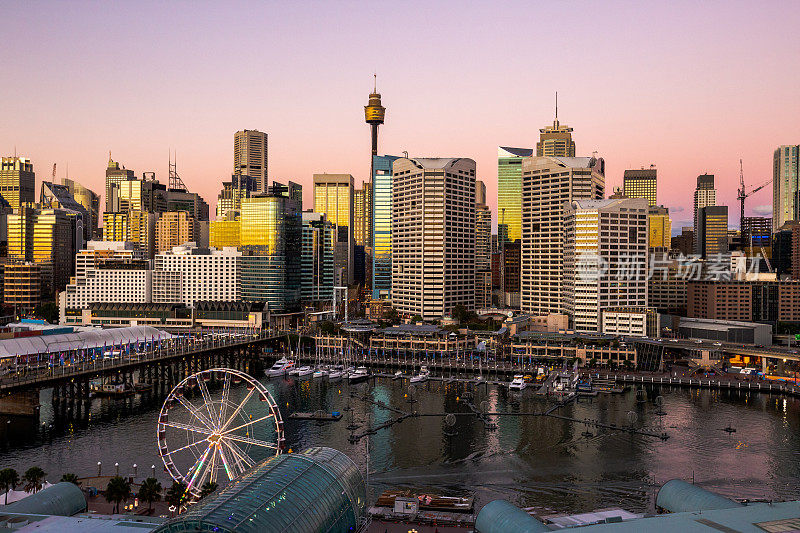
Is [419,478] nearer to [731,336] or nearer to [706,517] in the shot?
[706,517]

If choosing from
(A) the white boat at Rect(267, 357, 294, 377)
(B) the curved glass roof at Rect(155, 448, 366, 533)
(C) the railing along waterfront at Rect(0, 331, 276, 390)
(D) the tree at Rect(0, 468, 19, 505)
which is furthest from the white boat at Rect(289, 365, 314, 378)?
(B) the curved glass roof at Rect(155, 448, 366, 533)

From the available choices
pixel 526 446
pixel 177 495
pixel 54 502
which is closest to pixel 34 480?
pixel 54 502

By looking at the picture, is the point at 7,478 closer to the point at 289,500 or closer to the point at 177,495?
the point at 177,495

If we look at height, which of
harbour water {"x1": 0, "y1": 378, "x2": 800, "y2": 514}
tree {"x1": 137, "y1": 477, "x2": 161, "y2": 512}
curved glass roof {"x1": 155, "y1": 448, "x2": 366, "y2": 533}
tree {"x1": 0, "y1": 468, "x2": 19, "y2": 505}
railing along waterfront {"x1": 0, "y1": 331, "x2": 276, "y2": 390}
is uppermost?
curved glass roof {"x1": 155, "y1": 448, "x2": 366, "y2": 533}

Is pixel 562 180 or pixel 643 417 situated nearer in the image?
pixel 643 417

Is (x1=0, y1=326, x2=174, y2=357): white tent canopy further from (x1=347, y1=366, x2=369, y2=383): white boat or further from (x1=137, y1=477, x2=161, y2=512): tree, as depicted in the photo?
(x1=137, y1=477, x2=161, y2=512): tree

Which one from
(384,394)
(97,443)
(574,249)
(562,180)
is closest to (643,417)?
(384,394)

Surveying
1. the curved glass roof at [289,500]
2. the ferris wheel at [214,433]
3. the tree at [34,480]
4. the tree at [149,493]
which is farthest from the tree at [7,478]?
the curved glass roof at [289,500]
